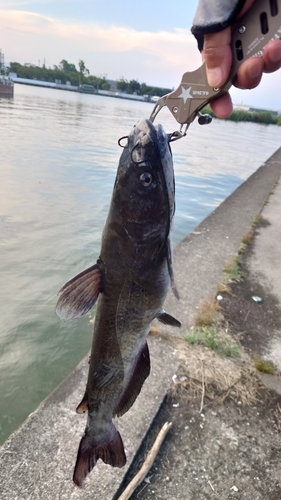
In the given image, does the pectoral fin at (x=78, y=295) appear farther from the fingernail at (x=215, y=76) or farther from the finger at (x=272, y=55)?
the finger at (x=272, y=55)

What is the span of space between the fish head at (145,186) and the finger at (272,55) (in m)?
0.66

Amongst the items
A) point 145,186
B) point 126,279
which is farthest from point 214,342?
point 145,186

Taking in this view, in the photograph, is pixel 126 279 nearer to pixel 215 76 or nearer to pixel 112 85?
pixel 215 76

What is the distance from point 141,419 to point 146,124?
8.15ft

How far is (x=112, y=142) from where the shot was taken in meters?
20.2

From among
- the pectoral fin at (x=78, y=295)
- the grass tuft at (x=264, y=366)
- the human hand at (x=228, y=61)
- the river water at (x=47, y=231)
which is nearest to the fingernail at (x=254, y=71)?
the human hand at (x=228, y=61)

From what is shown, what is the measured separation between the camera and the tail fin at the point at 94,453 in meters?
2.02

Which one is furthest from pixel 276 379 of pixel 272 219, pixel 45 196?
pixel 45 196

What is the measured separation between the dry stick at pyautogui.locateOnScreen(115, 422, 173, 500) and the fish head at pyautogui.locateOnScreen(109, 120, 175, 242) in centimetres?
189

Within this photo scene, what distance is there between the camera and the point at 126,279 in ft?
5.87

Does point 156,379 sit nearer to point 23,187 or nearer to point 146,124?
point 146,124

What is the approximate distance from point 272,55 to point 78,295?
1542 mm

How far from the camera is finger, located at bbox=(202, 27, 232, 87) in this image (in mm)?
1740

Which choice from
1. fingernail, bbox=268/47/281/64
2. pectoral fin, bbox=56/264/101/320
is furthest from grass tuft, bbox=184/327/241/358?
fingernail, bbox=268/47/281/64
